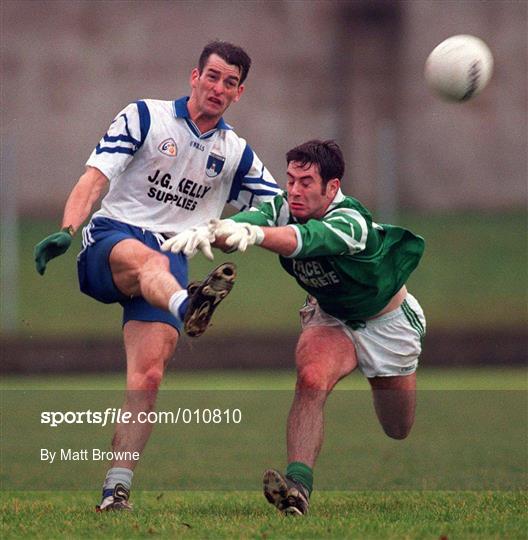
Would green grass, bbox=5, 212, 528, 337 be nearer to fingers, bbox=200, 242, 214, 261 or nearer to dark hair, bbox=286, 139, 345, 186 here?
dark hair, bbox=286, 139, 345, 186

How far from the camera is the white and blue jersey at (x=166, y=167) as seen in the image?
7.50 m

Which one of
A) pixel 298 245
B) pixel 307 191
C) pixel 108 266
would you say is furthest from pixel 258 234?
pixel 108 266

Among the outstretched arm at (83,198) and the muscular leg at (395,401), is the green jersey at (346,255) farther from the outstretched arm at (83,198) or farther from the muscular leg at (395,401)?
the outstretched arm at (83,198)

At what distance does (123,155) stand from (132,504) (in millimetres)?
1892

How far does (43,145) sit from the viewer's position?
26.5 meters

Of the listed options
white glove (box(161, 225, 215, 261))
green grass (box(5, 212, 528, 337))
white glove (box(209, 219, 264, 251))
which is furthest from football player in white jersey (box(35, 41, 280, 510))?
green grass (box(5, 212, 528, 337))

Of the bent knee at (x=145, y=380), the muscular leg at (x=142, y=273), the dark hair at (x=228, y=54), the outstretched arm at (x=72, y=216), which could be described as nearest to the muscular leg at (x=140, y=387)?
the bent knee at (x=145, y=380)

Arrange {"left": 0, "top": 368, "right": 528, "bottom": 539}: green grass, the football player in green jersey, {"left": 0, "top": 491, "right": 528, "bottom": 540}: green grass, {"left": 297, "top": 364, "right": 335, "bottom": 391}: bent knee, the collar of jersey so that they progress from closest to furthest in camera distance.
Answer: {"left": 0, "top": 491, "right": 528, "bottom": 540}: green grass → {"left": 0, "top": 368, "right": 528, "bottom": 539}: green grass → the football player in green jersey → {"left": 297, "top": 364, "right": 335, "bottom": 391}: bent knee → the collar of jersey

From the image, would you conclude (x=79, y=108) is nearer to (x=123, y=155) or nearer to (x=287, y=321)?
(x=287, y=321)

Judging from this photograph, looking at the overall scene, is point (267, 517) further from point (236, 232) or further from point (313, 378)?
point (236, 232)

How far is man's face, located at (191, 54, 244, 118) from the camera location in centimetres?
748

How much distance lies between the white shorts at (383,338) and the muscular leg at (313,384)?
0.12 metres

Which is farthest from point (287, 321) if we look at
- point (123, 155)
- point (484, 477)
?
point (123, 155)

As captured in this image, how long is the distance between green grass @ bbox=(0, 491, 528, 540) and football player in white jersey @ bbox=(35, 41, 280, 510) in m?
0.43
